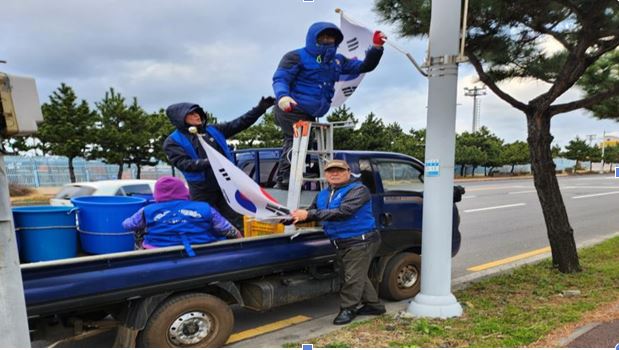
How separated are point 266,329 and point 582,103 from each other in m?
5.02

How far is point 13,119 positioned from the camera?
1901 millimetres

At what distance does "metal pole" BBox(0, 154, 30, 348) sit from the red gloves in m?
3.85

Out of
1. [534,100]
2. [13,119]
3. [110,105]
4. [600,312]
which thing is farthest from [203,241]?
[110,105]

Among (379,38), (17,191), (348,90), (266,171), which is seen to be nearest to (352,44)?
(348,90)

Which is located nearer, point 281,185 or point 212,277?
point 212,277

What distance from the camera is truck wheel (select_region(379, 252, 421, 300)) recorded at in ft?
17.6

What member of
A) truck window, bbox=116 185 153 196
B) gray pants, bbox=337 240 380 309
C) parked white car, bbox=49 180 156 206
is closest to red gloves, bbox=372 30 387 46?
gray pants, bbox=337 240 380 309

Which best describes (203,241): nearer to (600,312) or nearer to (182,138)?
(182,138)

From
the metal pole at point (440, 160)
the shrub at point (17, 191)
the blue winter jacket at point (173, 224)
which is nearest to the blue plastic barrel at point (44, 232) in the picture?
the blue winter jacket at point (173, 224)

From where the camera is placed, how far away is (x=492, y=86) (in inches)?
258

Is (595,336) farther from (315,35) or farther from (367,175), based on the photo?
(315,35)

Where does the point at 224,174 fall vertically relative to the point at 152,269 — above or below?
above

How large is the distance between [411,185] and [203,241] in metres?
2.75

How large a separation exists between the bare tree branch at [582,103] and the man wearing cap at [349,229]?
3384mm
